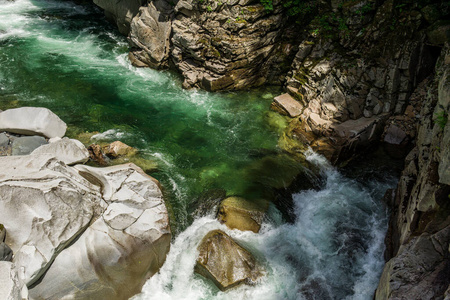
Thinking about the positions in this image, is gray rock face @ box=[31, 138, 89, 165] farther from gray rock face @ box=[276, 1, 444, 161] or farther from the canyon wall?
gray rock face @ box=[276, 1, 444, 161]

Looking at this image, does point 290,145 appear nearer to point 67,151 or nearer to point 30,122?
point 67,151

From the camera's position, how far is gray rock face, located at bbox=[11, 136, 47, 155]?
940 cm

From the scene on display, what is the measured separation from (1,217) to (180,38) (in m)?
10.2

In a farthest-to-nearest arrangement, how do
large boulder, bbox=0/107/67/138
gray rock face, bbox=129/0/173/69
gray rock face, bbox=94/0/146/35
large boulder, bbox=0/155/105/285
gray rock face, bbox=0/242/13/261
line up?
gray rock face, bbox=94/0/146/35
gray rock face, bbox=129/0/173/69
large boulder, bbox=0/107/67/138
large boulder, bbox=0/155/105/285
gray rock face, bbox=0/242/13/261

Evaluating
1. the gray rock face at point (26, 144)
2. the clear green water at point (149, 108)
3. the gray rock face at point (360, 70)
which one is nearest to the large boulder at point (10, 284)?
the clear green water at point (149, 108)

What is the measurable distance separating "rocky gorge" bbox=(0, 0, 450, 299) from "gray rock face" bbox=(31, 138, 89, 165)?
34 millimetres

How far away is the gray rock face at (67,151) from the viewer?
898 cm

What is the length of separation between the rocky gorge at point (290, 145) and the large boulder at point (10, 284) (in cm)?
4

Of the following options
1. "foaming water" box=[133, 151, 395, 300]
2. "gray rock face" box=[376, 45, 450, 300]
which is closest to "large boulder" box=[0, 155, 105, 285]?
"foaming water" box=[133, 151, 395, 300]

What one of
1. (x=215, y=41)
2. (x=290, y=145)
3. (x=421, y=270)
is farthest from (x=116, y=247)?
(x=215, y=41)

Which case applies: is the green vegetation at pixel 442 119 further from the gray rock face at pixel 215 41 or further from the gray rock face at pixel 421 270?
the gray rock face at pixel 215 41

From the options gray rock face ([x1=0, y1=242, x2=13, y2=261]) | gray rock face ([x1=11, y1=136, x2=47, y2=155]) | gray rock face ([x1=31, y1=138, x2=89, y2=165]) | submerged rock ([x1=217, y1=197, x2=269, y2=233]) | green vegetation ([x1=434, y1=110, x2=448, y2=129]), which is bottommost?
gray rock face ([x1=11, y1=136, x2=47, y2=155])

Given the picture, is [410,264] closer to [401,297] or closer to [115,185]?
[401,297]

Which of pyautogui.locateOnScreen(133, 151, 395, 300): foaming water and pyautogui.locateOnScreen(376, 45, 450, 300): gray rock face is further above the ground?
pyautogui.locateOnScreen(376, 45, 450, 300): gray rock face
